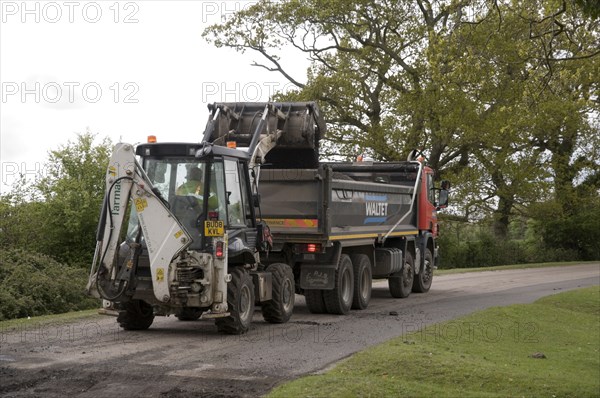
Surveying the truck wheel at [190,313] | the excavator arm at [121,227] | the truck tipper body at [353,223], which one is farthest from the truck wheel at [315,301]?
the excavator arm at [121,227]

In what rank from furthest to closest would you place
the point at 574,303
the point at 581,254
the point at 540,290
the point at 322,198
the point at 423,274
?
1. the point at 581,254
2. the point at 540,290
3. the point at 423,274
4. the point at 574,303
5. the point at 322,198

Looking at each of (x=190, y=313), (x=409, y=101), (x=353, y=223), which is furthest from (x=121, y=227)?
(x=409, y=101)

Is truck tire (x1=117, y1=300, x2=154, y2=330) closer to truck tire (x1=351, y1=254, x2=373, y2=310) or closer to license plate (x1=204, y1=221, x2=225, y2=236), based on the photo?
license plate (x1=204, y1=221, x2=225, y2=236)

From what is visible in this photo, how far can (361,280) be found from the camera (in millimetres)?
17281

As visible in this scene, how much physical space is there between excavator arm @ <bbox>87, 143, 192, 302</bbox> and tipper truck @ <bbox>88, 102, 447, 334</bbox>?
0.05 ft

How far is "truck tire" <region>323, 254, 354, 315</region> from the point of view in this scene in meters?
16.0

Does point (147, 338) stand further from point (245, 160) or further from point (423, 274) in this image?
point (423, 274)

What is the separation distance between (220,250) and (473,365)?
4.03 metres

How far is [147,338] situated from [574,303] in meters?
11.8

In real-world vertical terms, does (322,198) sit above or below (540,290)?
above

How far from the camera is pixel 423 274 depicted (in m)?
22.1

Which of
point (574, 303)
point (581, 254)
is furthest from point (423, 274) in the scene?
point (581, 254)

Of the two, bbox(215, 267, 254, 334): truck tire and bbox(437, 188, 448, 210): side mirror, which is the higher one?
bbox(437, 188, 448, 210): side mirror

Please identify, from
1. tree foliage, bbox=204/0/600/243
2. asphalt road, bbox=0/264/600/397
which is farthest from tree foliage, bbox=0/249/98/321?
tree foliage, bbox=204/0/600/243
